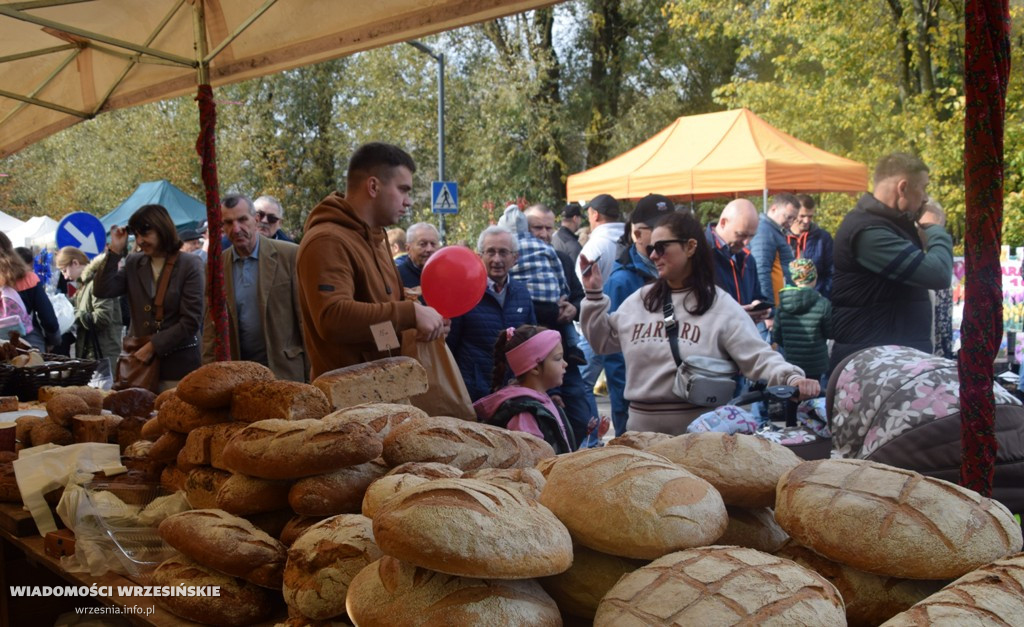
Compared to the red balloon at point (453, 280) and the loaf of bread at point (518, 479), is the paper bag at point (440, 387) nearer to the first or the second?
the red balloon at point (453, 280)

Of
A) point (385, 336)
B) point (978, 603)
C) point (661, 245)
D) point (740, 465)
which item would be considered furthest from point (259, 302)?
point (978, 603)

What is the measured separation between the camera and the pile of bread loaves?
1099 millimetres

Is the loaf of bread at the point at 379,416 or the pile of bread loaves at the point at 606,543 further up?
the loaf of bread at the point at 379,416

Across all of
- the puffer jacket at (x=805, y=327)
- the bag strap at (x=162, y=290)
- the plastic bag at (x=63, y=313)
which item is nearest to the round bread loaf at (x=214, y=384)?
the bag strap at (x=162, y=290)

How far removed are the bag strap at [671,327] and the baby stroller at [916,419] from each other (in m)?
1.00

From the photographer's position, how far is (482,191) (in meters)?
22.4

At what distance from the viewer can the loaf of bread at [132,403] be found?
3.14 m

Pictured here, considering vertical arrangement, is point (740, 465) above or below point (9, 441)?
above

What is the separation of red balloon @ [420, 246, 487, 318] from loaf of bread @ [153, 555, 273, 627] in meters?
2.05

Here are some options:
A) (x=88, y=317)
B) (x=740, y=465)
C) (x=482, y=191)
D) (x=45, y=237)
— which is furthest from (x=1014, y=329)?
(x=45, y=237)

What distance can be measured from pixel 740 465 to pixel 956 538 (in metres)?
0.37

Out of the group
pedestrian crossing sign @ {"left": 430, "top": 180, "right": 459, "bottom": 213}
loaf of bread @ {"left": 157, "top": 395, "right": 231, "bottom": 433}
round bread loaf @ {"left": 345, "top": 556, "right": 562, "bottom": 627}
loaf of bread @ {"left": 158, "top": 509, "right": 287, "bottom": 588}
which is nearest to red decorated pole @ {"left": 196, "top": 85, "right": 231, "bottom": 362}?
loaf of bread @ {"left": 157, "top": 395, "right": 231, "bottom": 433}

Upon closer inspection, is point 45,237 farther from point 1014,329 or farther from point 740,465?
point 740,465

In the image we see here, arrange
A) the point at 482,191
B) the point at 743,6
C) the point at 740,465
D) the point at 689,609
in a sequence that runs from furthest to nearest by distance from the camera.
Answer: the point at 482,191 → the point at 743,6 → the point at 740,465 → the point at 689,609
